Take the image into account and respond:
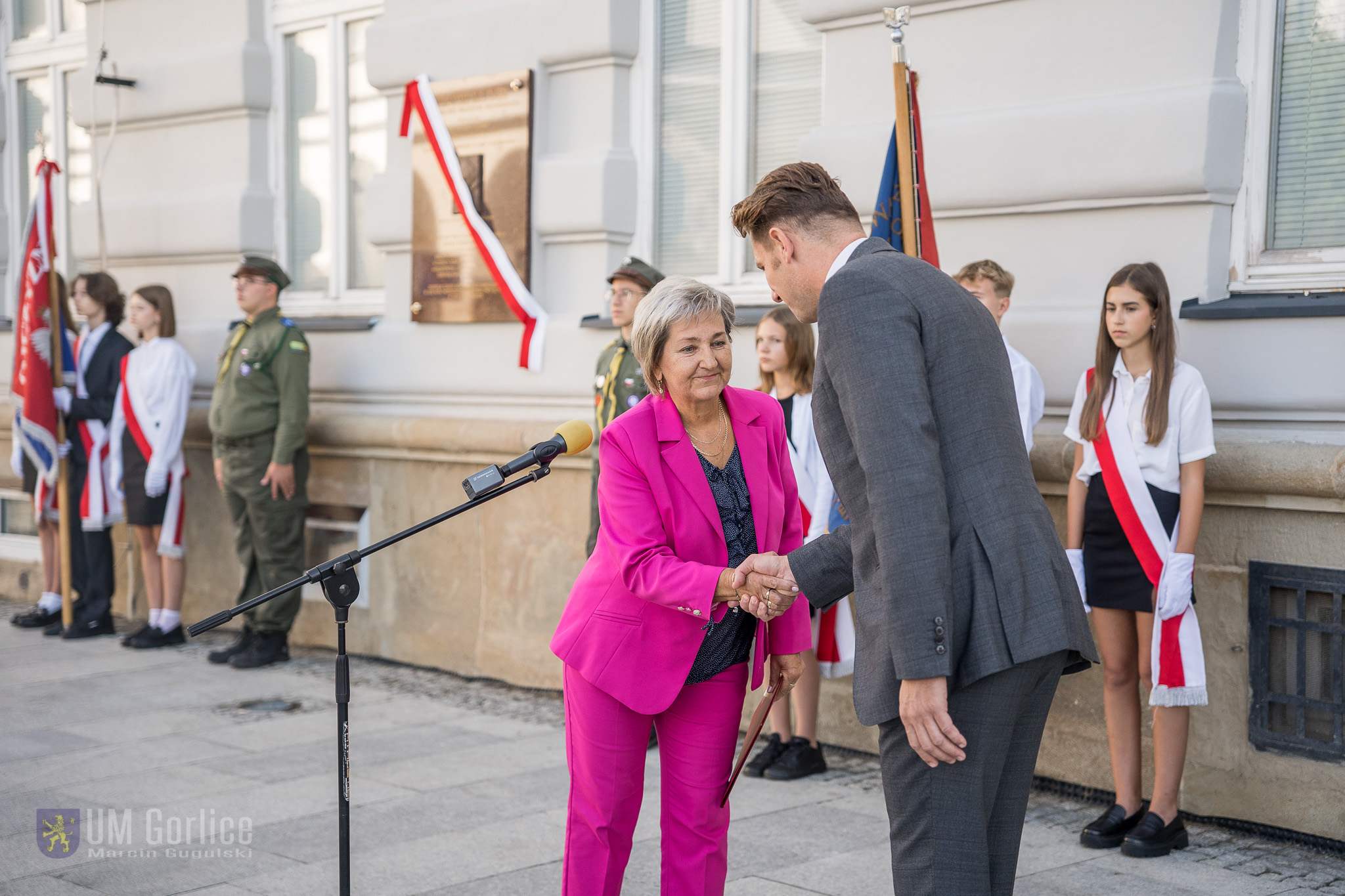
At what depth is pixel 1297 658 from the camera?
15.0 feet

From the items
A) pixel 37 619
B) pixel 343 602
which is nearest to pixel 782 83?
pixel 343 602

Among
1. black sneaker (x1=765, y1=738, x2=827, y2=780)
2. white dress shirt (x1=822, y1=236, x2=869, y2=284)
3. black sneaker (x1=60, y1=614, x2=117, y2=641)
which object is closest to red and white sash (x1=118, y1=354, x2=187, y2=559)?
black sneaker (x1=60, y1=614, x2=117, y2=641)

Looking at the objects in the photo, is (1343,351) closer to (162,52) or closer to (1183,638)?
(1183,638)

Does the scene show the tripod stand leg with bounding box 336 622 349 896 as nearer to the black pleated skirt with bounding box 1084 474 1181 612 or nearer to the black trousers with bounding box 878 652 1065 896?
the black trousers with bounding box 878 652 1065 896

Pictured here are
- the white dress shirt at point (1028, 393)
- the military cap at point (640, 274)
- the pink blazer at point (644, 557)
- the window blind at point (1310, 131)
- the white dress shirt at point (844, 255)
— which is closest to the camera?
the white dress shirt at point (844, 255)

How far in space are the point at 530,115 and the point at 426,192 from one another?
2.78ft

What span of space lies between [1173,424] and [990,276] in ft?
2.96

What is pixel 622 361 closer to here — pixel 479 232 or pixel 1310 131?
pixel 479 232

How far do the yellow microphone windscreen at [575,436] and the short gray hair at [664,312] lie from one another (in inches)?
7.9

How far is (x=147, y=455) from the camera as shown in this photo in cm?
811

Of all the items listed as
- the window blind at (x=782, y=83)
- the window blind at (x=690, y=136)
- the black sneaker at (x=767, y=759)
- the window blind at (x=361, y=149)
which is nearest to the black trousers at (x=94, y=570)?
the window blind at (x=361, y=149)

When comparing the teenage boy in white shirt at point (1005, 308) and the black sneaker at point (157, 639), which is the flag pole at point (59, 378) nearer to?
the black sneaker at point (157, 639)

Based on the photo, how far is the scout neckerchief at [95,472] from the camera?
27.9 ft

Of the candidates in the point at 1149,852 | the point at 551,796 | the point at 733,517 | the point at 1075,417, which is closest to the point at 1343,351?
the point at 1075,417
